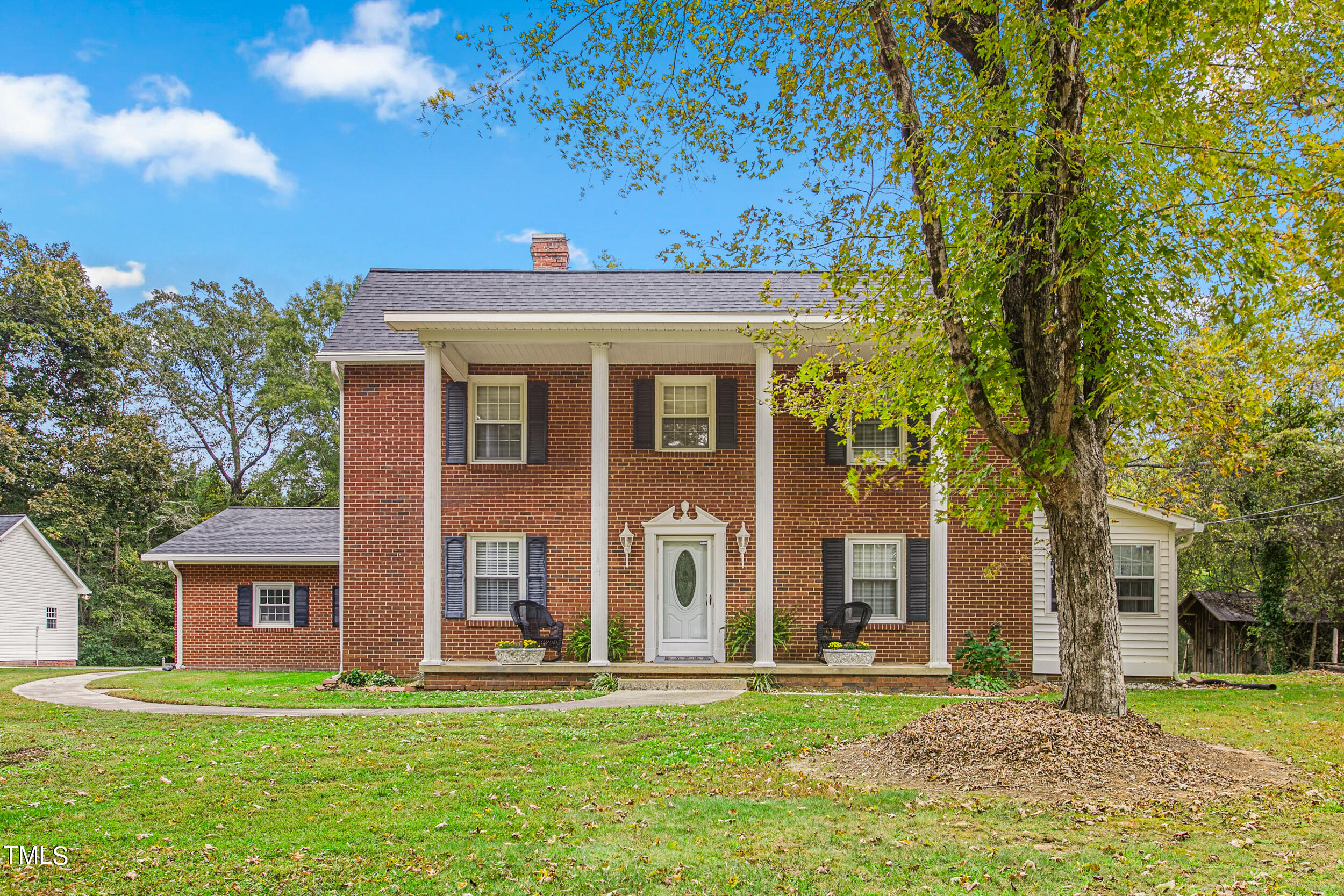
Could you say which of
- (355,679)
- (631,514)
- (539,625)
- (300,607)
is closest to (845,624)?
(631,514)

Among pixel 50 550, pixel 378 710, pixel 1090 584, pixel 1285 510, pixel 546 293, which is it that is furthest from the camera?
pixel 50 550

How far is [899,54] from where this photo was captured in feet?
25.1

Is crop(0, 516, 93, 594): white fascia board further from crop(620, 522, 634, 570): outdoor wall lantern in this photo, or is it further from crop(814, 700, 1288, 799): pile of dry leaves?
crop(814, 700, 1288, 799): pile of dry leaves

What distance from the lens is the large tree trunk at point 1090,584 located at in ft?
24.6

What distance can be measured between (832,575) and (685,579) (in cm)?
236

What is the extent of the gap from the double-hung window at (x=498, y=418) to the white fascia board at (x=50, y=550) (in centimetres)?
1859

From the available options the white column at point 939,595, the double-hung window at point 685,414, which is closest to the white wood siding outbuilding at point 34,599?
the double-hung window at point 685,414

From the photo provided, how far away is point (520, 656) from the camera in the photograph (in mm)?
13328

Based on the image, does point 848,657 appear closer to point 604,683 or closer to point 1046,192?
point 604,683

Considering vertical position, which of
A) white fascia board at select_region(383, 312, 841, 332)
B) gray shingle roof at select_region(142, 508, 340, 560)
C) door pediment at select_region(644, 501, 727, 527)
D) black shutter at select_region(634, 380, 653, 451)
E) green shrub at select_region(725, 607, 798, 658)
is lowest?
green shrub at select_region(725, 607, 798, 658)

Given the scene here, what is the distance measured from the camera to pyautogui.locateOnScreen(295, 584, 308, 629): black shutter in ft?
65.1

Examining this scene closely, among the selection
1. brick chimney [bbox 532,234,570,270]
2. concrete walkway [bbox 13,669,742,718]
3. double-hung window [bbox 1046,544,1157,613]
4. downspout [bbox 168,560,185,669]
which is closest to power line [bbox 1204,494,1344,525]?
double-hung window [bbox 1046,544,1157,613]

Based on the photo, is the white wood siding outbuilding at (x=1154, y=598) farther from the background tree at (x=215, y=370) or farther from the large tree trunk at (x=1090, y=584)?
the background tree at (x=215, y=370)

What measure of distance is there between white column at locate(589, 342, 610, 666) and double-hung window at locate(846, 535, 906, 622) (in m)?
4.02
